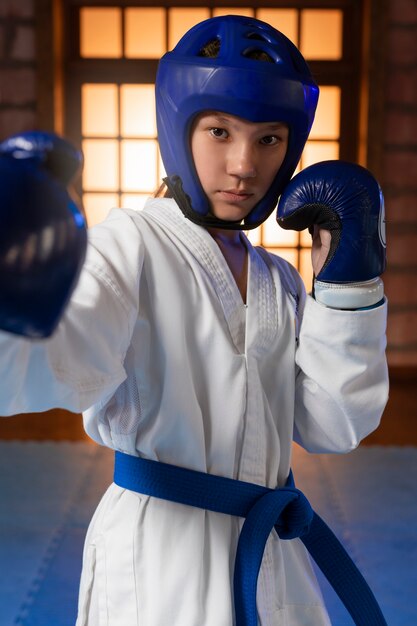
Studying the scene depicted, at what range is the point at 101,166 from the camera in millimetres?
A: 5641

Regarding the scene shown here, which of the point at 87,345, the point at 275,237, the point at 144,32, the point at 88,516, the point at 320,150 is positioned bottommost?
the point at 88,516

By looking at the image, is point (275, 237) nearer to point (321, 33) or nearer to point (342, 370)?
point (321, 33)

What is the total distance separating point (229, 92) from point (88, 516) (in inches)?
86.7

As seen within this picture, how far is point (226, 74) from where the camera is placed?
1088 millimetres

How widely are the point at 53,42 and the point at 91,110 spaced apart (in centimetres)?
58

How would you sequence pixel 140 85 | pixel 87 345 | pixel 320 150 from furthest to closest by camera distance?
pixel 320 150, pixel 140 85, pixel 87 345

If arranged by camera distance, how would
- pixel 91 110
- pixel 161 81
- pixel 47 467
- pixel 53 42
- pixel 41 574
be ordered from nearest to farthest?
pixel 161 81
pixel 41 574
pixel 47 467
pixel 53 42
pixel 91 110

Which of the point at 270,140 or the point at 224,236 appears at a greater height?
the point at 270,140

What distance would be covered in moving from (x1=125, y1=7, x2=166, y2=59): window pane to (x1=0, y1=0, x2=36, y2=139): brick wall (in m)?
0.66

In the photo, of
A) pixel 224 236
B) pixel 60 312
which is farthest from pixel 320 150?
pixel 60 312

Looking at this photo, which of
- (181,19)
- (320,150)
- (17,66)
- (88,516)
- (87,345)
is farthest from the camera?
(320,150)

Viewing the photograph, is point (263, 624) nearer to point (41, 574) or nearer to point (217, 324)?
point (217, 324)

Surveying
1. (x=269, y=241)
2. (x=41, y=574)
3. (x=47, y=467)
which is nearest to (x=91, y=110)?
(x=269, y=241)

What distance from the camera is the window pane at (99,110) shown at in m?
5.47
